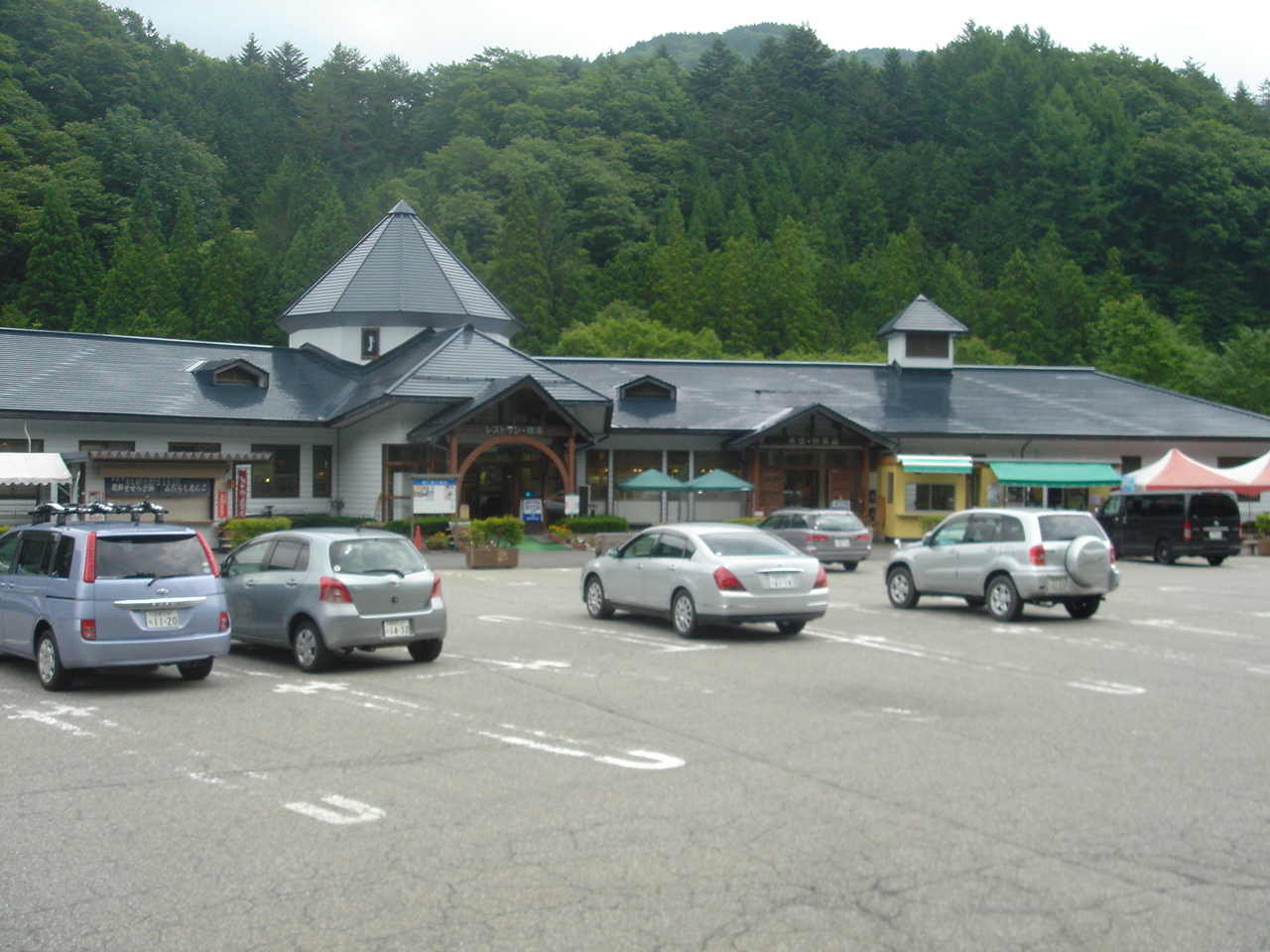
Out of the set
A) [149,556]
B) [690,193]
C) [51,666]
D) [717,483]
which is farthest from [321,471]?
[690,193]

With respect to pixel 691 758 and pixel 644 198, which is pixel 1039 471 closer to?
pixel 691 758

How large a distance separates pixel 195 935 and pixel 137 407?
31321mm

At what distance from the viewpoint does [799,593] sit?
1479 centimetres

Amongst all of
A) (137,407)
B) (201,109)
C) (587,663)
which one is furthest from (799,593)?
(201,109)

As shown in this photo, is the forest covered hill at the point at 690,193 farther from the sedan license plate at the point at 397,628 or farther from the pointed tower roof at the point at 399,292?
the sedan license plate at the point at 397,628

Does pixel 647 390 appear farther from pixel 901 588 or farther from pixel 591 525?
pixel 901 588

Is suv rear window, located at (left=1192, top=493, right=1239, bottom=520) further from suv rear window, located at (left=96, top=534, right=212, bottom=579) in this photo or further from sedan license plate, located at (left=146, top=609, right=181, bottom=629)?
sedan license plate, located at (left=146, top=609, right=181, bottom=629)

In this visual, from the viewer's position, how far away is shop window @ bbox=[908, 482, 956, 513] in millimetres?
39000

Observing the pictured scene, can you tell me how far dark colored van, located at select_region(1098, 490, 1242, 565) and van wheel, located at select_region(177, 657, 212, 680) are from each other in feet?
78.7

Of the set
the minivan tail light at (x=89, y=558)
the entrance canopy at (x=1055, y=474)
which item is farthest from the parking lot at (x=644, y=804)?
the entrance canopy at (x=1055, y=474)

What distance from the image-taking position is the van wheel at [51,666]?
35.4ft

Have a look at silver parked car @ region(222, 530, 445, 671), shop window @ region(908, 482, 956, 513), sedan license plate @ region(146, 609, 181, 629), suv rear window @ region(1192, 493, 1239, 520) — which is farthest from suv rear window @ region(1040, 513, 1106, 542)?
shop window @ region(908, 482, 956, 513)

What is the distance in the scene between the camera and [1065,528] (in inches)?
651

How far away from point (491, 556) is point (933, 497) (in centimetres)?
1763
